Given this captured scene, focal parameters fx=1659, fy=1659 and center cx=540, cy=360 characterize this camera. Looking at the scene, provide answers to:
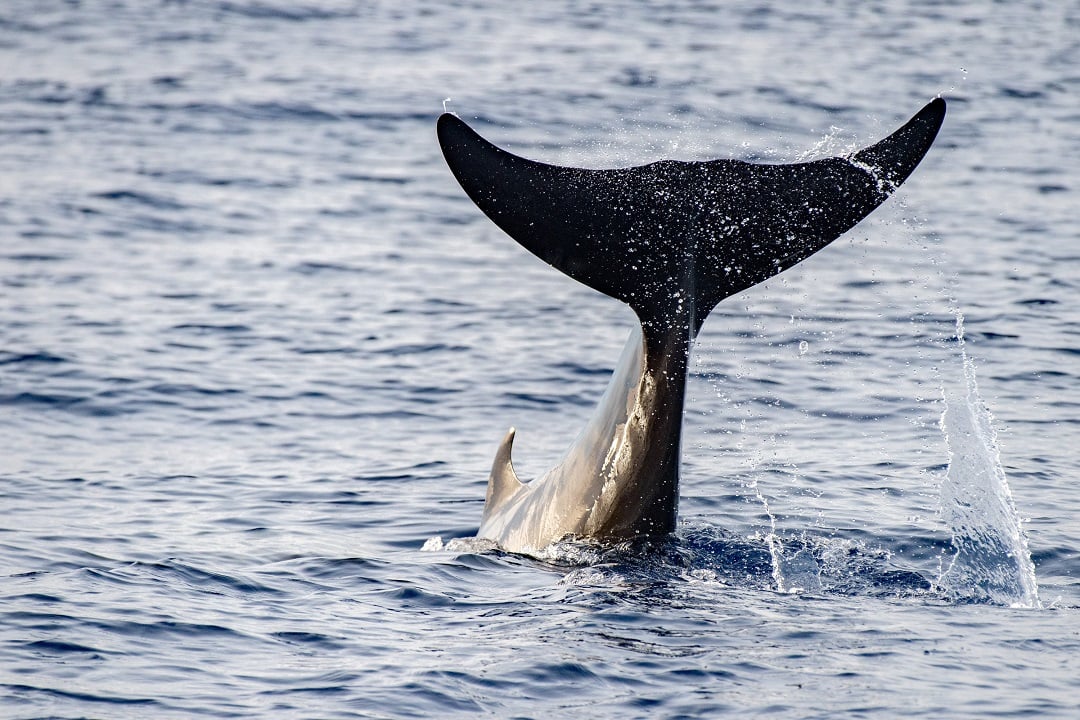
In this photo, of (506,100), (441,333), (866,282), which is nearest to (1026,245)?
(866,282)

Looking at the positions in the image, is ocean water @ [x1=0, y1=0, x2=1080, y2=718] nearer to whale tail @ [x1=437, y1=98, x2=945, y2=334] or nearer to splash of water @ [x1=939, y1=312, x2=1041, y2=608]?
splash of water @ [x1=939, y1=312, x2=1041, y2=608]

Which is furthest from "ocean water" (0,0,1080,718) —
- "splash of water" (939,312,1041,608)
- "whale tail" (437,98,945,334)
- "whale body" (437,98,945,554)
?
"whale tail" (437,98,945,334)

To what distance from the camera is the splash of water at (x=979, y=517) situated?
35.2ft

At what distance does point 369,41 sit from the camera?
38.4 metres

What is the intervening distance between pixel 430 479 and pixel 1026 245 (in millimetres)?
10822

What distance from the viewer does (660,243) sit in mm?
10352

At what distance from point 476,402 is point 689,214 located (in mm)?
6591

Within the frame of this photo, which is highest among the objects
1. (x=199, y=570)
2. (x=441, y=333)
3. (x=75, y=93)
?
(x=75, y=93)

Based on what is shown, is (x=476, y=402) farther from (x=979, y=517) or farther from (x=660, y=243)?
(x=660, y=243)

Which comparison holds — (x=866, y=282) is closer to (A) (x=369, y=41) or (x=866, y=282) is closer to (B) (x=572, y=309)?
(B) (x=572, y=309)

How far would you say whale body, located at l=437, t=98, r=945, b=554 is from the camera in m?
9.86

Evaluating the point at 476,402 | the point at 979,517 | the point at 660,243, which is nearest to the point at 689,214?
the point at 660,243

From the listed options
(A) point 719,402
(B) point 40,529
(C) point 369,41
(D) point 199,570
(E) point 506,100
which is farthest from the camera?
(C) point 369,41

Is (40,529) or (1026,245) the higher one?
(1026,245)
